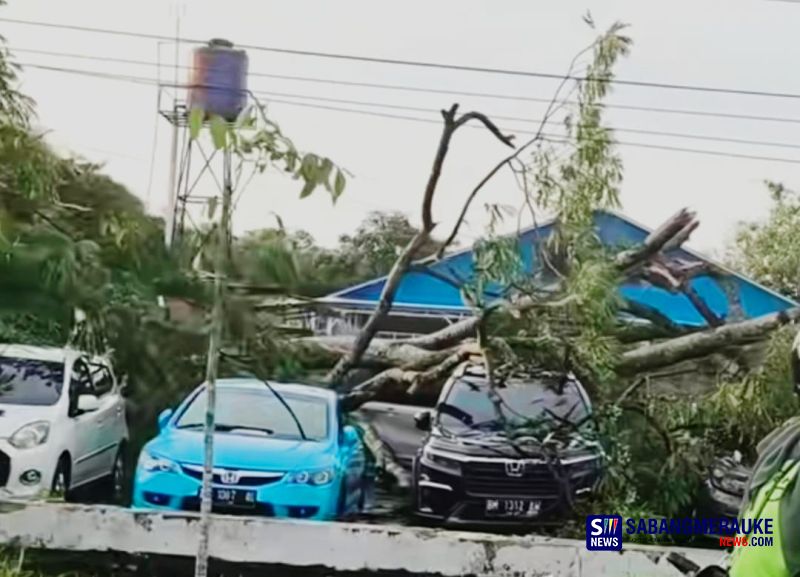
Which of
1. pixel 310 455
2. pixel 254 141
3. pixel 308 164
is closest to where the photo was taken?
pixel 308 164

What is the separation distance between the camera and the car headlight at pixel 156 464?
4.73 m

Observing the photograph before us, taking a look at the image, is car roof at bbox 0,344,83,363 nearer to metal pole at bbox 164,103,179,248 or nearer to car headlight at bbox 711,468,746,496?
metal pole at bbox 164,103,179,248

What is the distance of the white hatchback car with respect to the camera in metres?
4.66

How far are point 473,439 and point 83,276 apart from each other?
2062mm

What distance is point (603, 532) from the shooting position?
4.81 m

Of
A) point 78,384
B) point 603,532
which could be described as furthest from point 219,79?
point 603,532

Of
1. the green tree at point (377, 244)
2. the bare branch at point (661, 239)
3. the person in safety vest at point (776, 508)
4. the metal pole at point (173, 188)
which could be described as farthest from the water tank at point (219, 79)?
the person in safety vest at point (776, 508)

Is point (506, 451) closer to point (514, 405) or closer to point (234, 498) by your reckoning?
point (514, 405)

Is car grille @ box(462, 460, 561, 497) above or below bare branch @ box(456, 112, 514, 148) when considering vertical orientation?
below

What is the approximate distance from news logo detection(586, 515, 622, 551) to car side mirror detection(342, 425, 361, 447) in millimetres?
1213

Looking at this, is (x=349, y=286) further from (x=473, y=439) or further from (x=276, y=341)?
(x=473, y=439)

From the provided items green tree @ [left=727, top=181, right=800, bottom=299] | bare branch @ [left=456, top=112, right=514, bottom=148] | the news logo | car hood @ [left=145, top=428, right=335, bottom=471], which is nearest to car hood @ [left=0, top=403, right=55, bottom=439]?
car hood @ [left=145, top=428, right=335, bottom=471]

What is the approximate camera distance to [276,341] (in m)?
4.80

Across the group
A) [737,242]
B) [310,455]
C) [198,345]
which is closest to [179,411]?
[198,345]
